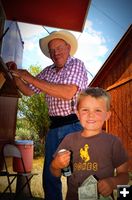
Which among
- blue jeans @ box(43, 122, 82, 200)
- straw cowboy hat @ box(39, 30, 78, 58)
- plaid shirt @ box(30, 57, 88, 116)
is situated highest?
straw cowboy hat @ box(39, 30, 78, 58)

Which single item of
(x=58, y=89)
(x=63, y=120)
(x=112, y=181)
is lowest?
(x=112, y=181)

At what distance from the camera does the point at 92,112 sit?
5.76 ft

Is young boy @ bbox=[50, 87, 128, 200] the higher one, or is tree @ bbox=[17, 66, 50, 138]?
tree @ bbox=[17, 66, 50, 138]

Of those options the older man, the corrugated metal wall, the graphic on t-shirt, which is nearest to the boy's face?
the graphic on t-shirt

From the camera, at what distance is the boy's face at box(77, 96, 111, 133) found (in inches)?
68.9

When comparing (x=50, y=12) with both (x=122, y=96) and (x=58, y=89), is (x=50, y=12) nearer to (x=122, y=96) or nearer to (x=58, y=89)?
(x=58, y=89)

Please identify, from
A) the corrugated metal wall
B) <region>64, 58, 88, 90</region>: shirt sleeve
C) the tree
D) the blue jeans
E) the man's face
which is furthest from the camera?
the tree

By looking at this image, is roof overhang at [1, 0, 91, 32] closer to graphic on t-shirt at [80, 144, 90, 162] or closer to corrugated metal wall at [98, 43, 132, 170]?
graphic on t-shirt at [80, 144, 90, 162]

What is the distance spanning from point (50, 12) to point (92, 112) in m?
2.63

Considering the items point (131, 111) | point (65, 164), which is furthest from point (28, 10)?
point (131, 111)

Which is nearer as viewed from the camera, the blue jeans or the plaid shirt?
the blue jeans

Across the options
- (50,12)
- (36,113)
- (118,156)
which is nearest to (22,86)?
(50,12)

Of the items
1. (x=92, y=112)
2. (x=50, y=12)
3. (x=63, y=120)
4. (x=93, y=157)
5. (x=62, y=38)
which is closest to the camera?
(x=93, y=157)

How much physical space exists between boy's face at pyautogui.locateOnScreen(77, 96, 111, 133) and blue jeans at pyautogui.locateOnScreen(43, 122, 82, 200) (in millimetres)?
887
